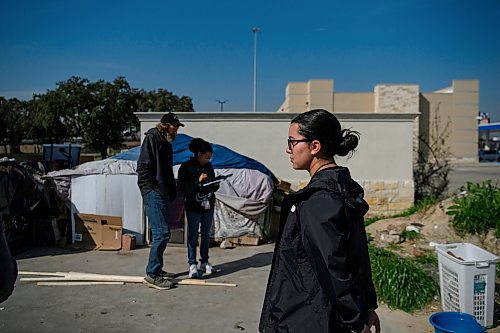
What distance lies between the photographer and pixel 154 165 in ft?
17.8

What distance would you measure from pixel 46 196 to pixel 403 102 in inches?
1670

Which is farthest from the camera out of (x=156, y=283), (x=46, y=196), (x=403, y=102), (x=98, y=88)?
(x=403, y=102)

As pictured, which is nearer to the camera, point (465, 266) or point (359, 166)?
point (465, 266)

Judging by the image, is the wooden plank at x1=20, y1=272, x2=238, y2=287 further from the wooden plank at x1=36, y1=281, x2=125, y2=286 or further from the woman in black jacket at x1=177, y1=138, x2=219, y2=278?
the woman in black jacket at x1=177, y1=138, x2=219, y2=278

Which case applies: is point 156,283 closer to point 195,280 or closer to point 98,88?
point 195,280

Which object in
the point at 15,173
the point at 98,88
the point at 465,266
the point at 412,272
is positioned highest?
the point at 98,88

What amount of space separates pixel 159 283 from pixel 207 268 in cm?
83

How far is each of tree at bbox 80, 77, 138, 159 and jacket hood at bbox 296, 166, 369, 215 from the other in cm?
3084

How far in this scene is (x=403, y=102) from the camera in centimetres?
4516

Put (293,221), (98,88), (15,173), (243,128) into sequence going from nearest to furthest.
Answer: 1. (293,221)
2. (15,173)
3. (243,128)
4. (98,88)

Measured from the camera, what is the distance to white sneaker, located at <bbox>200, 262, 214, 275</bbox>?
6148mm

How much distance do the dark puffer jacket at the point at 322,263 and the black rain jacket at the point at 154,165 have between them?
3.49m

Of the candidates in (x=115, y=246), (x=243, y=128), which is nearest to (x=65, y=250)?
(x=115, y=246)

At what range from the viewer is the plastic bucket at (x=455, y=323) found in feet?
11.5
